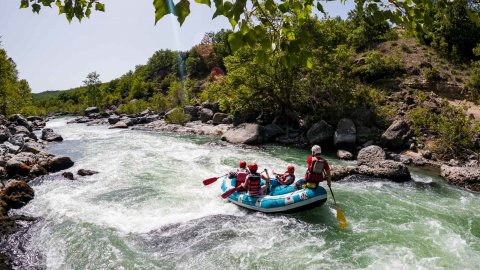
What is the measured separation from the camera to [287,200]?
8797 millimetres

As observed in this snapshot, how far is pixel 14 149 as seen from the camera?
16203 mm

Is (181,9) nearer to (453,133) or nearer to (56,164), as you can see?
(56,164)

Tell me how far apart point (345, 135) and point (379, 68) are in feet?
32.5

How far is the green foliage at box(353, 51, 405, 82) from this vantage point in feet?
78.9

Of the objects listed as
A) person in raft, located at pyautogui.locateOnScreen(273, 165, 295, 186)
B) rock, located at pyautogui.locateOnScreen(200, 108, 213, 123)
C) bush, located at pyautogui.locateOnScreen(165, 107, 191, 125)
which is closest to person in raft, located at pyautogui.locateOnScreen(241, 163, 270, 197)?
person in raft, located at pyautogui.locateOnScreen(273, 165, 295, 186)

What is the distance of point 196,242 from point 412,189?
23.9ft

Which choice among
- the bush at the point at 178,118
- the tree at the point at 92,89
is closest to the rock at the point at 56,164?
the bush at the point at 178,118

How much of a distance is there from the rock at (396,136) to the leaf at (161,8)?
16.0 metres

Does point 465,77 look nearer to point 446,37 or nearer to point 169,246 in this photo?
point 446,37

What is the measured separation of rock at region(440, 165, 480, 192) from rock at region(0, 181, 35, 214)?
13.6 meters

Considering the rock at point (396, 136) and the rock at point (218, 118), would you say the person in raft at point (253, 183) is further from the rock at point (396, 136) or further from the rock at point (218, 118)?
the rock at point (218, 118)

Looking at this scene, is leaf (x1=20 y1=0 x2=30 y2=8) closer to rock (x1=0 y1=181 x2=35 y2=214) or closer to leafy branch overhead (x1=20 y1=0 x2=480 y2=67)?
leafy branch overhead (x1=20 y1=0 x2=480 y2=67)

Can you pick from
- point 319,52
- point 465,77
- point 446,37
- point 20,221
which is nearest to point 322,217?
point 20,221

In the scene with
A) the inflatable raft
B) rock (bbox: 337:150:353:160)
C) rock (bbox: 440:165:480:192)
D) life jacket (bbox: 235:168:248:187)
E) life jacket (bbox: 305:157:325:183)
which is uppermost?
life jacket (bbox: 305:157:325:183)
